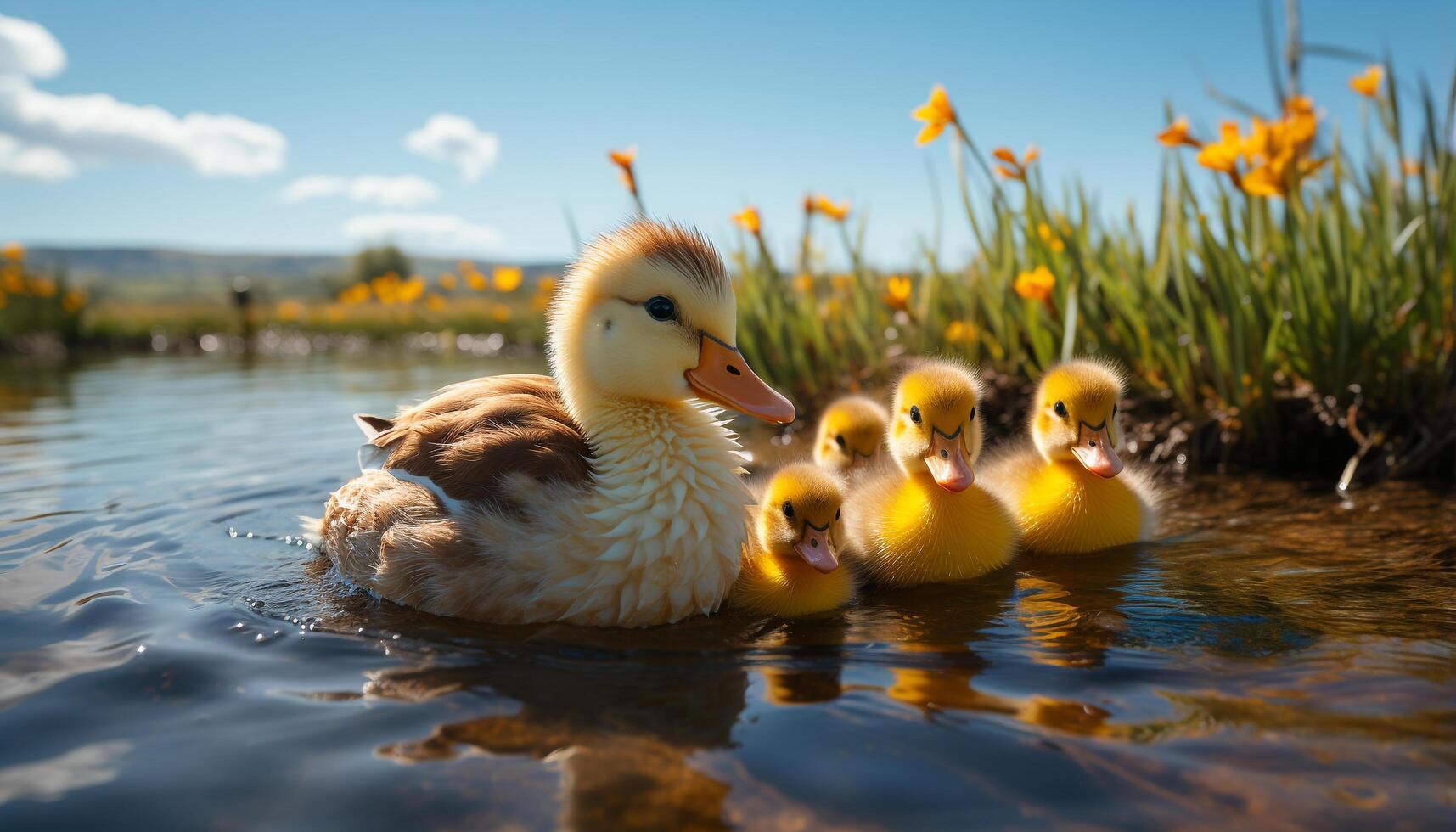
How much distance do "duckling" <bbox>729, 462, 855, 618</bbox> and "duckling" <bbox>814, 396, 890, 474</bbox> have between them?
3.68 feet

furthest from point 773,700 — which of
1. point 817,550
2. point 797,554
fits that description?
point 797,554

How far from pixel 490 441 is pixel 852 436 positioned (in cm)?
184

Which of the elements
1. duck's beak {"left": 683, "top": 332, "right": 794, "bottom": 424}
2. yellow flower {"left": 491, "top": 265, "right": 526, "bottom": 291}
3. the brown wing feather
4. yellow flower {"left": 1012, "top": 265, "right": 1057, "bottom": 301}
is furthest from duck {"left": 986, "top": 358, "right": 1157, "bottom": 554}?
yellow flower {"left": 491, "top": 265, "right": 526, "bottom": 291}

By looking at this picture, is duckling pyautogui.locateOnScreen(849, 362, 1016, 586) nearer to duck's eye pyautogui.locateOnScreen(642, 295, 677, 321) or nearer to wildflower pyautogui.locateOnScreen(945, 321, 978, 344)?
duck's eye pyautogui.locateOnScreen(642, 295, 677, 321)

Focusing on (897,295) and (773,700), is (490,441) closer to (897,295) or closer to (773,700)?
(773,700)

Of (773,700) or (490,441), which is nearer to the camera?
(773,700)

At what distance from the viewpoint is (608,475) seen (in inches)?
121

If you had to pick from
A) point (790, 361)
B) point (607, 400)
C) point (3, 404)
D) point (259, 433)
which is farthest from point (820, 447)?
point (3, 404)

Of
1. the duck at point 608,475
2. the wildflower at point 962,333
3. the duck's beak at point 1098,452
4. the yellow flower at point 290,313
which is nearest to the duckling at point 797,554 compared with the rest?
the duck at point 608,475

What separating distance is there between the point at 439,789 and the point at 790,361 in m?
5.06

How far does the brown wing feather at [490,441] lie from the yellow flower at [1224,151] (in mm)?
3006

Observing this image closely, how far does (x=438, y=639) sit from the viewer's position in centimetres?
282

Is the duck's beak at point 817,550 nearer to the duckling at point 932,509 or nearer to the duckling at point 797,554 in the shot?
the duckling at point 797,554

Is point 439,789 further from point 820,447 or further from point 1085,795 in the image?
point 820,447
